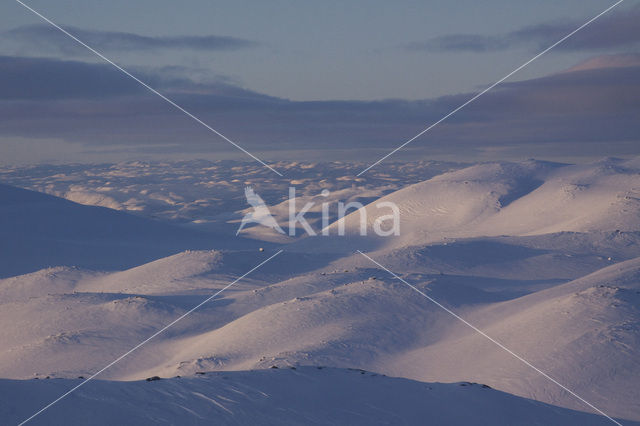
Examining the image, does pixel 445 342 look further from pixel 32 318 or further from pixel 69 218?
pixel 69 218

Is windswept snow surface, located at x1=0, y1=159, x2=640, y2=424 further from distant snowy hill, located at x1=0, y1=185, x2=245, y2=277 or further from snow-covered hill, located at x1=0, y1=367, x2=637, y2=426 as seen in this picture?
distant snowy hill, located at x1=0, y1=185, x2=245, y2=277

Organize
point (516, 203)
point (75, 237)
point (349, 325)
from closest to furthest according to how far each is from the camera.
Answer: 1. point (349, 325)
2. point (75, 237)
3. point (516, 203)

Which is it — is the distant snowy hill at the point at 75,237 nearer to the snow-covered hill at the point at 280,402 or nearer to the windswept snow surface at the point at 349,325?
the windswept snow surface at the point at 349,325

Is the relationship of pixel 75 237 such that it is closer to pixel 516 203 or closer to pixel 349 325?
pixel 516 203

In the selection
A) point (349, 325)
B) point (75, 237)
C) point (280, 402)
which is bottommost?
point (75, 237)

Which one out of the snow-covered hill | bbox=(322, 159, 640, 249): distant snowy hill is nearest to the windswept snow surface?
the snow-covered hill

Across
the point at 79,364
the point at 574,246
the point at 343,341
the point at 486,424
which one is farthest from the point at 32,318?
the point at 574,246

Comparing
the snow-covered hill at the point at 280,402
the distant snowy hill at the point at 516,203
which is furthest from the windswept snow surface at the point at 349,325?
the distant snowy hill at the point at 516,203

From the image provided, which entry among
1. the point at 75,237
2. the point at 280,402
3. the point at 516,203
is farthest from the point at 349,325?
the point at 75,237
